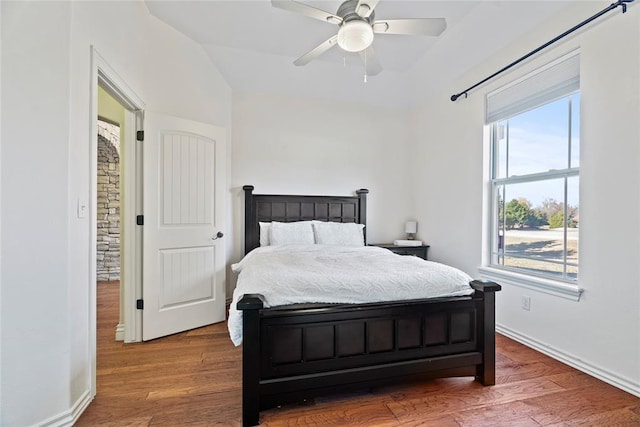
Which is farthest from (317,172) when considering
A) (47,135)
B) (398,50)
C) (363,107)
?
(47,135)

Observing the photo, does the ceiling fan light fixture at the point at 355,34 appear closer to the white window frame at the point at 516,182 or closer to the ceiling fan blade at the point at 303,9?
the ceiling fan blade at the point at 303,9

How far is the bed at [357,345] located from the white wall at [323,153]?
93.4 inches

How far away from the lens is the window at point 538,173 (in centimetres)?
245

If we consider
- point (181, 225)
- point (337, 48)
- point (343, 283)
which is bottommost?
point (343, 283)

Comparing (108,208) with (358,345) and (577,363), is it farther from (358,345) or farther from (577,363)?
(577,363)

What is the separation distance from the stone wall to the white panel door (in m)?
3.19

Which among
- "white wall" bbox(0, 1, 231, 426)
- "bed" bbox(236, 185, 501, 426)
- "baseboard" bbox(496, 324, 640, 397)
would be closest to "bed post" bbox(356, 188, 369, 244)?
"baseboard" bbox(496, 324, 640, 397)

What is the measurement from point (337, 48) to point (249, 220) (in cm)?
236

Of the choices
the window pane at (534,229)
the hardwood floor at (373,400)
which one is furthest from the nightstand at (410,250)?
the hardwood floor at (373,400)

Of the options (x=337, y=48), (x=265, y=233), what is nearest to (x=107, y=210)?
(x=265, y=233)

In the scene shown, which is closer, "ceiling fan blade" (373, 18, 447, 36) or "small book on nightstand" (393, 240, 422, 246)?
"ceiling fan blade" (373, 18, 447, 36)

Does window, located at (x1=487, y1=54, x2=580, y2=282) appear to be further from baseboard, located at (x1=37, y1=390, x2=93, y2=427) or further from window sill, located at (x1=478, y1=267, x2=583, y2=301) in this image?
baseboard, located at (x1=37, y1=390, x2=93, y2=427)

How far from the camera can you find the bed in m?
1.68

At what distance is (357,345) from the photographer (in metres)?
1.85
